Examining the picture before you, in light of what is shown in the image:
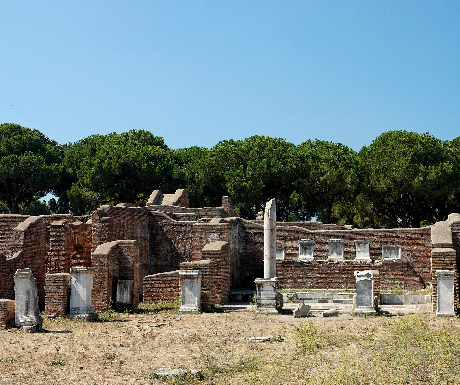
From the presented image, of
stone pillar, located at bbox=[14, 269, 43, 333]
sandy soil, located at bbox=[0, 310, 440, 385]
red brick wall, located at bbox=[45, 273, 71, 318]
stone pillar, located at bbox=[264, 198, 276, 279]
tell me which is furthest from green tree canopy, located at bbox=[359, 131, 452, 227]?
stone pillar, located at bbox=[14, 269, 43, 333]

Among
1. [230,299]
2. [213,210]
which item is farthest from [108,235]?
[213,210]

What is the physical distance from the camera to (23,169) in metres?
44.0

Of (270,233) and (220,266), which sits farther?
(220,266)

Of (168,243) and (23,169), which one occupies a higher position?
(23,169)

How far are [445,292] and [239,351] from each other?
6.50 meters

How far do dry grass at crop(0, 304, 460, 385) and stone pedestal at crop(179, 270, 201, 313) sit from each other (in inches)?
62.0

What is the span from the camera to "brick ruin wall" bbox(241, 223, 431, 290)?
70.8 feet

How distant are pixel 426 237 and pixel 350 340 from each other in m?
11.7

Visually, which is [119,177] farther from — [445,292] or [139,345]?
[139,345]

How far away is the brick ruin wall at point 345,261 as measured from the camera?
70.8 feet

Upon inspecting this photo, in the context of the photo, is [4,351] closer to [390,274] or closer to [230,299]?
[230,299]

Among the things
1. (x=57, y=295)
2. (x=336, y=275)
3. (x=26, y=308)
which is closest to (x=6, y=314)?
(x=26, y=308)

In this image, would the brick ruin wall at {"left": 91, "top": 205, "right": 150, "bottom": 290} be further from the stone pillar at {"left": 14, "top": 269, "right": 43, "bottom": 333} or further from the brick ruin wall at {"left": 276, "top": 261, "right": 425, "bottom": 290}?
the stone pillar at {"left": 14, "top": 269, "right": 43, "bottom": 333}

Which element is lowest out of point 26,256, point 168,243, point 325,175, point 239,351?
point 239,351
